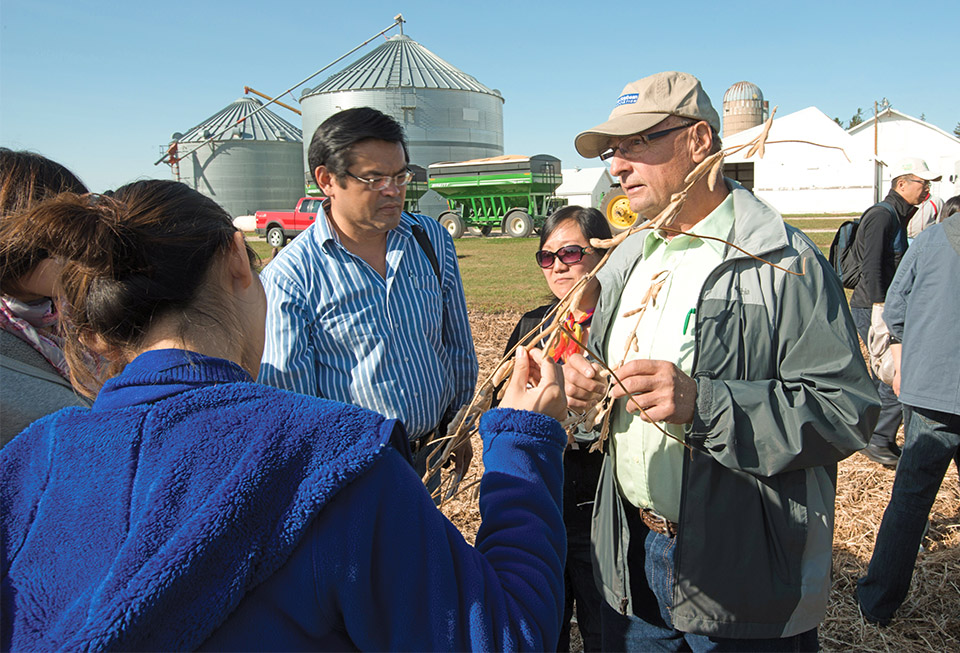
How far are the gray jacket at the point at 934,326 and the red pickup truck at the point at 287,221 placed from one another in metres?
24.7

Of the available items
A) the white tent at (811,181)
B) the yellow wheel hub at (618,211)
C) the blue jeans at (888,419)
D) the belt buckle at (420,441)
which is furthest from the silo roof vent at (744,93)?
the belt buckle at (420,441)

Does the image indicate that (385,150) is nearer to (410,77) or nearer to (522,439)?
(522,439)

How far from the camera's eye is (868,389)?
172 centimetres

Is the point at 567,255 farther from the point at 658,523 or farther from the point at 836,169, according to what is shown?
the point at 836,169

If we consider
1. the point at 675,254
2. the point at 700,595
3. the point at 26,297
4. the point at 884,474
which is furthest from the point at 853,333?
the point at 884,474

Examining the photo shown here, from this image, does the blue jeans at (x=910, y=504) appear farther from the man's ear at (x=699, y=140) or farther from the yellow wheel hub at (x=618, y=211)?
the yellow wheel hub at (x=618, y=211)

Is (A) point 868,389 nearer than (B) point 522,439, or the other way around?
(B) point 522,439

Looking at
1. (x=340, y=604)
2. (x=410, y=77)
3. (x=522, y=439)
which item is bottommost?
(x=340, y=604)

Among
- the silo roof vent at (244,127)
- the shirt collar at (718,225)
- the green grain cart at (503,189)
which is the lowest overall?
the shirt collar at (718,225)

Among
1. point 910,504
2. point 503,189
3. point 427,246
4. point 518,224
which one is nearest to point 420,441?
point 427,246

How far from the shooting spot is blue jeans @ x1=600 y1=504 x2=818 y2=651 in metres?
1.88

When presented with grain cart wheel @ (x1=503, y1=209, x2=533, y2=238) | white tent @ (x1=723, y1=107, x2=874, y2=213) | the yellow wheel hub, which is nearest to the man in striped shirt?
the yellow wheel hub

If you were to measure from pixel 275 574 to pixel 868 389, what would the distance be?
160cm

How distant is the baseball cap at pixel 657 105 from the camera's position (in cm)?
198
